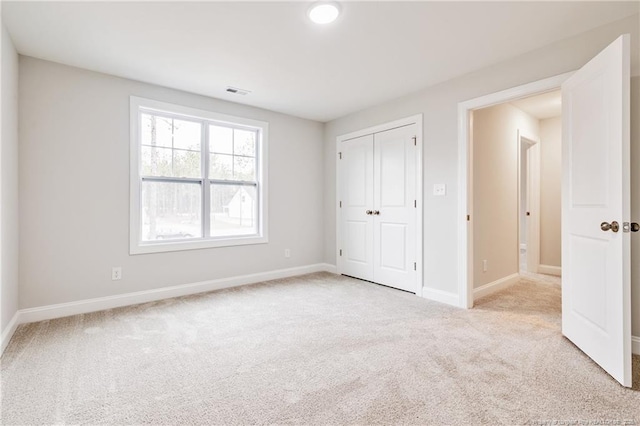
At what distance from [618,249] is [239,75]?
3.44 m

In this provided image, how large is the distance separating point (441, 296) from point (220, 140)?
337 centimetres

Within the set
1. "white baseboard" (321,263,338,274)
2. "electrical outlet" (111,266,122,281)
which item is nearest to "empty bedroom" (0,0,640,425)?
"electrical outlet" (111,266,122,281)

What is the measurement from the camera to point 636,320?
2.25 m

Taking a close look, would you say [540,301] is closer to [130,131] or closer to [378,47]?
[378,47]

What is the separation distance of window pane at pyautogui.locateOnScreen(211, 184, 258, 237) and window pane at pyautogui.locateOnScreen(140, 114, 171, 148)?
0.78 metres

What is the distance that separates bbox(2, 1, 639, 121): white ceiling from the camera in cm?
219

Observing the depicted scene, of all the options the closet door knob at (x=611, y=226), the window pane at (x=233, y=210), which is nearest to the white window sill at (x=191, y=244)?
the window pane at (x=233, y=210)

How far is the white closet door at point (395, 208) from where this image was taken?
3.84 meters

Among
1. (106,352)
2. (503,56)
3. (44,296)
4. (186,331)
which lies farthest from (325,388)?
(503,56)

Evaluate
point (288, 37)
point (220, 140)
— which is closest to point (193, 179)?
point (220, 140)

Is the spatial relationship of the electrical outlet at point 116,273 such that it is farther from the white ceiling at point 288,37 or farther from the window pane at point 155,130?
the white ceiling at point 288,37

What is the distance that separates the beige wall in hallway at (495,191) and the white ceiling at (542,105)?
0.37ft

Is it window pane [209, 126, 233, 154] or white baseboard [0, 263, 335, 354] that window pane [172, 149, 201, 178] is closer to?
window pane [209, 126, 233, 154]

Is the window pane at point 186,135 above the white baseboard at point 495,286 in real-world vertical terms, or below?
above
